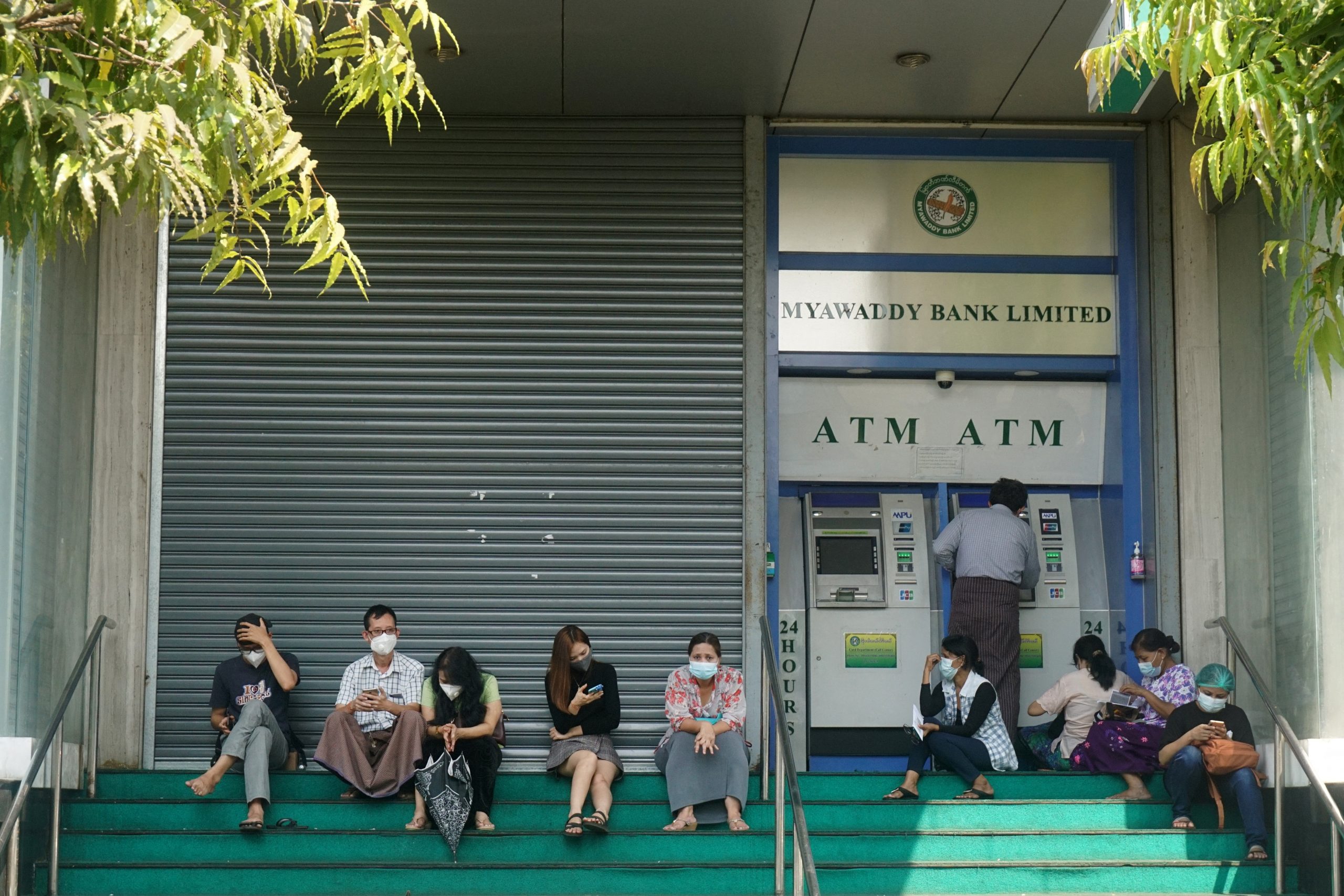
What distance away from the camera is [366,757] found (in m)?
6.73

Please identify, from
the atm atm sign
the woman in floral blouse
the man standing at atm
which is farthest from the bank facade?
the woman in floral blouse

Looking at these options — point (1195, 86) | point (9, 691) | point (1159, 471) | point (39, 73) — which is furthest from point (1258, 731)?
point (39, 73)

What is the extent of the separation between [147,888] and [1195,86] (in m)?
4.86

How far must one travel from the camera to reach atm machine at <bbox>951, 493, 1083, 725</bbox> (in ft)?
26.8

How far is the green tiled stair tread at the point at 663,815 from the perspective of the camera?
6621mm

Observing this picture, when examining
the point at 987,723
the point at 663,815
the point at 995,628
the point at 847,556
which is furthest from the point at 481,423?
the point at 987,723

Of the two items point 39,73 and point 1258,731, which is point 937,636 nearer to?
point 1258,731

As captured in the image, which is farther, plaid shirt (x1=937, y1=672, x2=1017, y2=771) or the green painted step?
plaid shirt (x1=937, y1=672, x2=1017, y2=771)

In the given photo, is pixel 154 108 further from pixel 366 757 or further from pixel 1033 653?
pixel 1033 653

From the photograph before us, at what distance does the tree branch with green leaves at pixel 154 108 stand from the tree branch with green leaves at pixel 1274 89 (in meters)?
1.71

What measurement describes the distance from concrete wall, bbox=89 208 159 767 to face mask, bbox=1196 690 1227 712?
16.5 ft

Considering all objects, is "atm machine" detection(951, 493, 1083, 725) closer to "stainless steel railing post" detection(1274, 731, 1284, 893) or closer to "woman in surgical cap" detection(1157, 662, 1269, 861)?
"woman in surgical cap" detection(1157, 662, 1269, 861)

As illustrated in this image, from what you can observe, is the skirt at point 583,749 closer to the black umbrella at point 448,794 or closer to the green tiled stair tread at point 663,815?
the green tiled stair tread at point 663,815

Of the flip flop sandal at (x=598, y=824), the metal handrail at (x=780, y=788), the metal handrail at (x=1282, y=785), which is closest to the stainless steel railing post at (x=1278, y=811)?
the metal handrail at (x=1282, y=785)
